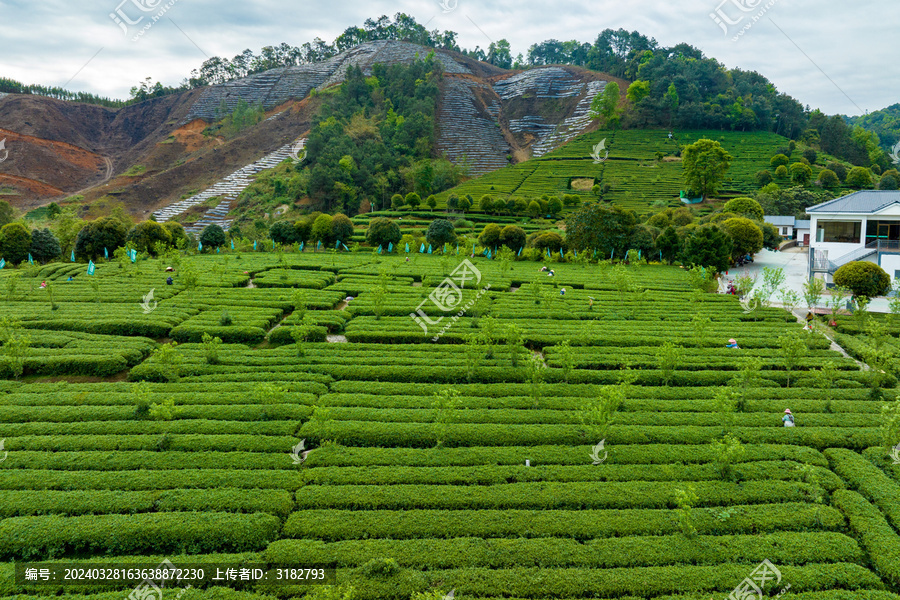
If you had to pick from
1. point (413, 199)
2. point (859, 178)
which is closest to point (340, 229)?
point (413, 199)

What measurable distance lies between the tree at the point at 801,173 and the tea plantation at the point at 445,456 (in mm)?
61852

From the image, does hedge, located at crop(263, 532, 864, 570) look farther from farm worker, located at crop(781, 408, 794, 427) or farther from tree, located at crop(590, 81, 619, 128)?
tree, located at crop(590, 81, 619, 128)

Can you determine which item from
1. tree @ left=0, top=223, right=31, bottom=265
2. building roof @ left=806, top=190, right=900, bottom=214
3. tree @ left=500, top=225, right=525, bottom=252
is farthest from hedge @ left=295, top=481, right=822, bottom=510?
tree @ left=0, top=223, right=31, bottom=265

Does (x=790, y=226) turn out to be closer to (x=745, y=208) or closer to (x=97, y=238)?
(x=745, y=208)

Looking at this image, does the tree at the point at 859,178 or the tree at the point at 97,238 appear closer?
the tree at the point at 97,238

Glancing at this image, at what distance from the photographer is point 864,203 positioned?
115 ft

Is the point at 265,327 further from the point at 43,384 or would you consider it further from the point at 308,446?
the point at 308,446

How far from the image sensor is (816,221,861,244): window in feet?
116

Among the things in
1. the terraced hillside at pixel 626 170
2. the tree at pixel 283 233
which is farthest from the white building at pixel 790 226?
the tree at pixel 283 233

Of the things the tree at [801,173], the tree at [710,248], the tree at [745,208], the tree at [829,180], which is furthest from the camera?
the tree at [829,180]

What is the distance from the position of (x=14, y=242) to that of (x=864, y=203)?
65843mm

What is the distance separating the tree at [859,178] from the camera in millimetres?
71188

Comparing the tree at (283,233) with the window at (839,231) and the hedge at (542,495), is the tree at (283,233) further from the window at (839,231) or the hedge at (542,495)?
the window at (839,231)

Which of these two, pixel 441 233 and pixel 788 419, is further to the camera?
pixel 441 233
